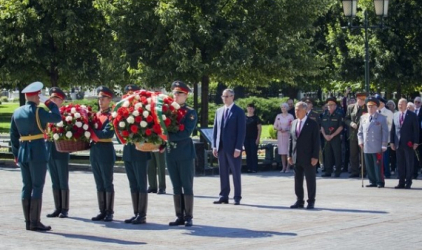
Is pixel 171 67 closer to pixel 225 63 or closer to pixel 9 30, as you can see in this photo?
pixel 225 63

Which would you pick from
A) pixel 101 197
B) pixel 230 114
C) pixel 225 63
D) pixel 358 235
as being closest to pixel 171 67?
pixel 225 63

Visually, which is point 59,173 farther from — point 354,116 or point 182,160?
point 354,116

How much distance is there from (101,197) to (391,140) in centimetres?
803

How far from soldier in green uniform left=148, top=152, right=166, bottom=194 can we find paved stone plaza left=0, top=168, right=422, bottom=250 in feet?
1.10

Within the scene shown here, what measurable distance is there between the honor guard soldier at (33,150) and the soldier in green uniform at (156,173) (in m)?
5.20

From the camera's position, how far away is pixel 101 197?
14.6m

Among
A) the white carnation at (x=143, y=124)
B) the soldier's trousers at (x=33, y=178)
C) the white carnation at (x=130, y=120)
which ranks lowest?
the soldier's trousers at (x=33, y=178)

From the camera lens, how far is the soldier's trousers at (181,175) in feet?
45.3

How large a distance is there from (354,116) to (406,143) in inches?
113

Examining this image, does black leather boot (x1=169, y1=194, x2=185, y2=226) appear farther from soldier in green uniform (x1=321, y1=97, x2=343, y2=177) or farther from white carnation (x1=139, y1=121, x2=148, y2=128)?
soldier in green uniform (x1=321, y1=97, x2=343, y2=177)

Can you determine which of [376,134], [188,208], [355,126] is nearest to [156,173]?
[376,134]

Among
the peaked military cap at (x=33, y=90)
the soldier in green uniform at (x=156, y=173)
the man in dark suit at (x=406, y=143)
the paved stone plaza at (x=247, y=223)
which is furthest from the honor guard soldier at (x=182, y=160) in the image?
the man in dark suit at (x=406, y=143)

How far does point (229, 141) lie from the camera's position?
1675 cm

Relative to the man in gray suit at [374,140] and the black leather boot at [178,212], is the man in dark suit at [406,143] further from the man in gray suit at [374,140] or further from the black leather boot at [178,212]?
the black leather boot at [178,212]
